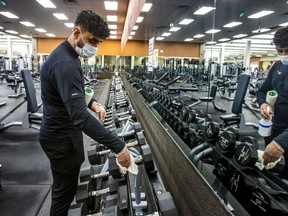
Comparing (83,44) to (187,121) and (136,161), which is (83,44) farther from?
(187,121)

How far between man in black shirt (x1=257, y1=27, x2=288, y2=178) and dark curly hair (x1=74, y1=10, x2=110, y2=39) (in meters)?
1.02

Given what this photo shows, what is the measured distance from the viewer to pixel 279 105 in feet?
5.50

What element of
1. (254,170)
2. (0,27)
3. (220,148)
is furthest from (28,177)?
(0,27)

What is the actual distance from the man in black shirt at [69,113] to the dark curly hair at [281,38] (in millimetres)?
996

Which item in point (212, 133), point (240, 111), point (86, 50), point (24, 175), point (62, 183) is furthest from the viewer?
point (240, 111)

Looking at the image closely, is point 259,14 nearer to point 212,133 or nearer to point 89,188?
point 212,133

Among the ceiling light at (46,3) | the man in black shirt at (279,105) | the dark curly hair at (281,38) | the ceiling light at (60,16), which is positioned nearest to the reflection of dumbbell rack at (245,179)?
the man in black shirt at (279,105)

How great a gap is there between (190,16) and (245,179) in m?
3.70

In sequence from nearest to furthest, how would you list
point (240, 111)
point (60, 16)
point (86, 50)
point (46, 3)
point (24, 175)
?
point (86, 50) < point (24, 175) < point (240, 111) < point (46, 3) < point (60, 16)

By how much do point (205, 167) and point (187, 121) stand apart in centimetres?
66

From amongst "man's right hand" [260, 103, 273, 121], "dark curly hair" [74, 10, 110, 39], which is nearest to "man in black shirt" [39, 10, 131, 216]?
"dark curly hair" [74, 10, 110, 39]

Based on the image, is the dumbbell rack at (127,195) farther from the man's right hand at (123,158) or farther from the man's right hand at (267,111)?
the man's right hand at (267,111)

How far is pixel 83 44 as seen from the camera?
4.64 ft

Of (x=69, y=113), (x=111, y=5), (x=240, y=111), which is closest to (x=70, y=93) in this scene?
(x=69, y=113)
